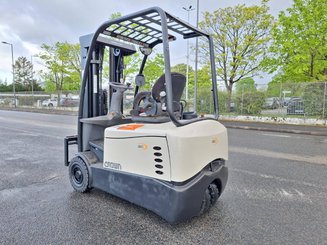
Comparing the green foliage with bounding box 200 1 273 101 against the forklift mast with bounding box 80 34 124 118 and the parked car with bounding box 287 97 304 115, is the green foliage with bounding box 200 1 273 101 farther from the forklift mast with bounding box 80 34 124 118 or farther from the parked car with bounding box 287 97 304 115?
the forklift mast with bounding box 80 34 124 118

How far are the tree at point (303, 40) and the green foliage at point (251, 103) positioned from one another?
2581 millimetres

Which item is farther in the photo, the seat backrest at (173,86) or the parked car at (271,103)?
the parked car at (271,103)

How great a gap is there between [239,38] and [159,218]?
18315 millimetres

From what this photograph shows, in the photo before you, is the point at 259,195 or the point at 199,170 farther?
the point at 259,195

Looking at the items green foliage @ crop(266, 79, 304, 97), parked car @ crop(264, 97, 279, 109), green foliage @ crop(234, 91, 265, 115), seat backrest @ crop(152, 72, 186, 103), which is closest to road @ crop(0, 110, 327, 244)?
seat backrest @ crop(152, 72, 186, 103)

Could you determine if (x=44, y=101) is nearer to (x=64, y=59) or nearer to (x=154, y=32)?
(x=64, y=59)

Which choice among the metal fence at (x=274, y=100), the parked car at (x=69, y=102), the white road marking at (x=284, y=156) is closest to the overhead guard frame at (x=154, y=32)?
the white road marking at (x=284, y=156)

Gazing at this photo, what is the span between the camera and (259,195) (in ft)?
12.8

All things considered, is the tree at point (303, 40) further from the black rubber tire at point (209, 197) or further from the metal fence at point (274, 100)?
the black rubber tire at point (209, 197)

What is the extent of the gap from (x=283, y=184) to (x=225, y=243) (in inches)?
94.0

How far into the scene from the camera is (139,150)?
116 inches

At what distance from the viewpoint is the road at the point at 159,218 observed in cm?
270

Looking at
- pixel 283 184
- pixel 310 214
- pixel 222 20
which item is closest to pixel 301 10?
pixel 222 20

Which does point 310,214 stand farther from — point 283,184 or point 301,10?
point 301,10
